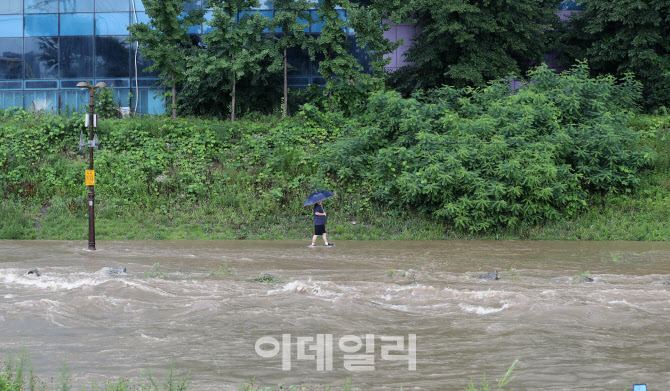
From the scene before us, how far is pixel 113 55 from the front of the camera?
109 ft

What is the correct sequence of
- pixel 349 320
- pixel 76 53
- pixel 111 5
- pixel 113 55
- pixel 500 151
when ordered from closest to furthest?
pixel 349 320 → pixel 500 151 → pixel 111 5 → pixel 113 55 → pixel 76 53

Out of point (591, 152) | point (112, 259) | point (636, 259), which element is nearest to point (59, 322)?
point (112, 259)

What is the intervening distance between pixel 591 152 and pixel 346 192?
9.58m

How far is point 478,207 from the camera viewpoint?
21703mm

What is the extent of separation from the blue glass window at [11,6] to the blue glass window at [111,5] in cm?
417

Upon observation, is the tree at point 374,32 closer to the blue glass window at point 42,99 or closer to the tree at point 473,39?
the tree at point 473,39

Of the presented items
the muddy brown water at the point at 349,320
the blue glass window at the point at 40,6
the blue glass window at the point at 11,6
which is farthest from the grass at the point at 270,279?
the blue glass window at the point at 11,6

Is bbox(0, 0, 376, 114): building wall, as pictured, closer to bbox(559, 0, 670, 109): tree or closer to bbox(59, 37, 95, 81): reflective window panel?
bbox(59, 37, 95, 81): reflective window panel

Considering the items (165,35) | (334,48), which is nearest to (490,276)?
(334,48)

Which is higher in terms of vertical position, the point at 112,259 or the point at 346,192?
the point at 346,192

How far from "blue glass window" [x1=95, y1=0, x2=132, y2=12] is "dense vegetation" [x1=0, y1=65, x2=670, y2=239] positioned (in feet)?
25.3

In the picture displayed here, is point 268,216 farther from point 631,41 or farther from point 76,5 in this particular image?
point 631,41

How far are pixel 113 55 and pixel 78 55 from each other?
191 centimetres

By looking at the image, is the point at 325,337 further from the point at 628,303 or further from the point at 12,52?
the point at 12,52
